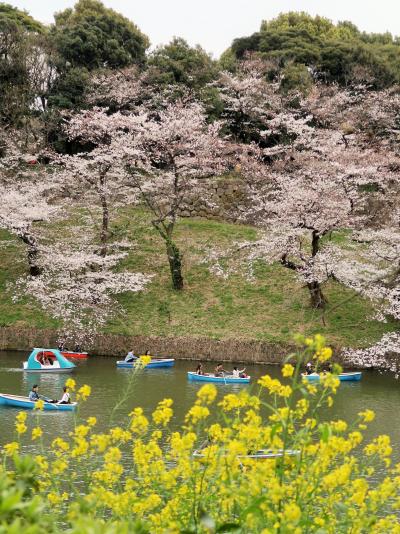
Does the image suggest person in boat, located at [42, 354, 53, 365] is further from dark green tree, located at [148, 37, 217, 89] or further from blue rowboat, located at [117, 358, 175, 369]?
dark green tree, located at [148, 37, 217, 89]

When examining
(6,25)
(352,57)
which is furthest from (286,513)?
(352,57)

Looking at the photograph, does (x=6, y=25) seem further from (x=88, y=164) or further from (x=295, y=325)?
(x=295, y=325)

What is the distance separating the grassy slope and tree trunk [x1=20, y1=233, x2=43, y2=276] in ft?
3.64

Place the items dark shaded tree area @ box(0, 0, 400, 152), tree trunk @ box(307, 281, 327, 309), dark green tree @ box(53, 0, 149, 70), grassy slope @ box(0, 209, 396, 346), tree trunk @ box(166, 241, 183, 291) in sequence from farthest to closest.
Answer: dark green tree @ box(53, 0, 149, 70) → dark shaded tree area @ box(0, 0, 400, 152) → tree trunk @ box(166, 241, 183, 291) → tree trunk @ box(307, 281, 327, 309) → grassy slope @ box(0, 209, 396, 346)

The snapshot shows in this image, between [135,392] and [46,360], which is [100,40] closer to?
[46,360]

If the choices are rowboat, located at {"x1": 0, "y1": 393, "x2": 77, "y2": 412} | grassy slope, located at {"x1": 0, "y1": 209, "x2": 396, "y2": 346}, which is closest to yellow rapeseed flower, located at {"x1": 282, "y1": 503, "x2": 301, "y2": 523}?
rowboat, located at {"x1": 0, "y1": 393, "x2": 77, "y2": 412}

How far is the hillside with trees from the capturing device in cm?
3103

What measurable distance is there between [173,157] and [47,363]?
13229 millimetres

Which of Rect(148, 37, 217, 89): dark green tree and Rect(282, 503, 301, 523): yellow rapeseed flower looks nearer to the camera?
Rect(282, 503, 301, 523): yellow rapeseed flower

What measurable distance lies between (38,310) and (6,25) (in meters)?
22.5

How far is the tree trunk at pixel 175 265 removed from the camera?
33.6m

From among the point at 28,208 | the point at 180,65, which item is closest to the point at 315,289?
the point at 28,208

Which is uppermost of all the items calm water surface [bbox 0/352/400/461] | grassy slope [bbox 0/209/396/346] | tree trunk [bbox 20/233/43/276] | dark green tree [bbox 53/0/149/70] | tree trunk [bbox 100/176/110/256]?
dark green tree [bbox 53/0/149/70]

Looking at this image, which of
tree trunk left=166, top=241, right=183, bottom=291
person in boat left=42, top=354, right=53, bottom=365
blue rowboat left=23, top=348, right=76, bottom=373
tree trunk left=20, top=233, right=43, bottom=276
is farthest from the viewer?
tree trunk left=166, top=241, right=183, bottom=291
